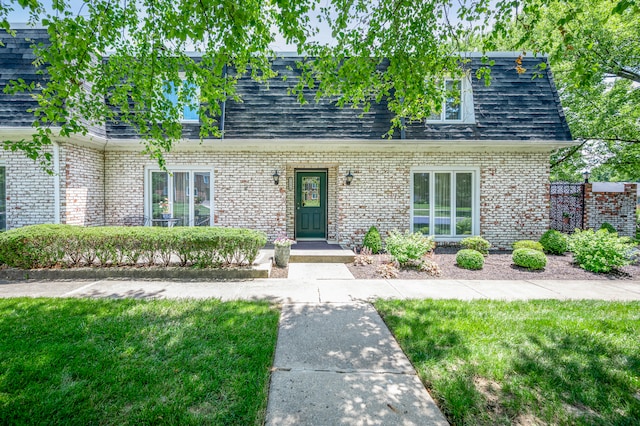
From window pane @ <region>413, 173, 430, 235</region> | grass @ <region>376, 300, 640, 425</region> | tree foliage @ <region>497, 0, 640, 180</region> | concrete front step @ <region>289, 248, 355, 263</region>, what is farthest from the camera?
tree foliage @ <region>497, 0, 640, 180</region>

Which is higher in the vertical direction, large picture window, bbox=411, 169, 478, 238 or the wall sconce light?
the wall sconce light

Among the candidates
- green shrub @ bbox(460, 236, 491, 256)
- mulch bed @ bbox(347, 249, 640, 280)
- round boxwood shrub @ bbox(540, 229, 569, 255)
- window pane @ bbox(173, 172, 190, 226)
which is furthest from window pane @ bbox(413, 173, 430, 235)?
window pane @ bbox(173, 172, 190, 226)

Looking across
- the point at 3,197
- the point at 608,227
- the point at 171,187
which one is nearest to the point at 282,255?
the point at 171,187

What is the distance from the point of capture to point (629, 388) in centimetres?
280

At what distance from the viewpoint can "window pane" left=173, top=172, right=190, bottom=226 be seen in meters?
9.66

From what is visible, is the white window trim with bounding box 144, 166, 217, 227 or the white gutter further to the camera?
the white window trim with bounding box 144, 166, 217, 227

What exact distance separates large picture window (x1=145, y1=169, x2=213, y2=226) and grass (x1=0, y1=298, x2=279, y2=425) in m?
5.23

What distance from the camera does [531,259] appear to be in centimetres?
731

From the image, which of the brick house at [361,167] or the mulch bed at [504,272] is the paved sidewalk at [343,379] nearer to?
the mulch bed at [504,272]

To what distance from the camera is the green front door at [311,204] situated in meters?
10.6

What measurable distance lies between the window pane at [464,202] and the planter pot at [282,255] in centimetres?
593

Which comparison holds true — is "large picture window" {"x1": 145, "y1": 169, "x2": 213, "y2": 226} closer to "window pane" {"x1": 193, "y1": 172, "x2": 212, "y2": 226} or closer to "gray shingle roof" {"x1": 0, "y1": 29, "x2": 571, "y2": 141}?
"window pane" {"x1": 193, "y1": 172, "x2": 212, "y2": 226}

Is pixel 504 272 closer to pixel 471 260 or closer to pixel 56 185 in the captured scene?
pixel 471 260

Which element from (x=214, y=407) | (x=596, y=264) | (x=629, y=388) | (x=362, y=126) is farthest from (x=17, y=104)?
(x=596, y=264)
